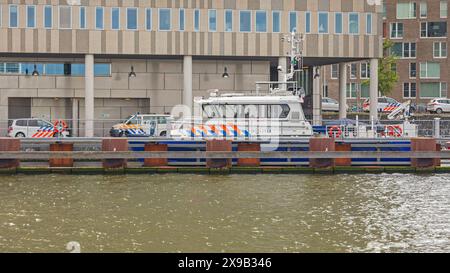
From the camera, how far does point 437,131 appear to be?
39.0m

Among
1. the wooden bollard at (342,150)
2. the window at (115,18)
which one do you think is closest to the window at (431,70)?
the window at (115,18)

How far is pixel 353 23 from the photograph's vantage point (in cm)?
A: 5784

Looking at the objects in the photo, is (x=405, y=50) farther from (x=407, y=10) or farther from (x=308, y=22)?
(x=308, y=22)

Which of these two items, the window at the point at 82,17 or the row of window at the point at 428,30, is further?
the row of window at the point at 428,30

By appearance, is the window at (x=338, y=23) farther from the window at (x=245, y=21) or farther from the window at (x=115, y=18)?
the window at (x=115, y=18)

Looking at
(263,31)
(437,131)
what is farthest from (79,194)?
(263,31)

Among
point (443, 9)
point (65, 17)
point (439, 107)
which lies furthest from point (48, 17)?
point (443, 9)

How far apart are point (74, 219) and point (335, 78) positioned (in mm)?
81306

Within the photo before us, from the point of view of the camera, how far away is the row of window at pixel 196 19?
5488 centimetres

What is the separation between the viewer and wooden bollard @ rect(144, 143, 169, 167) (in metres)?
37.8

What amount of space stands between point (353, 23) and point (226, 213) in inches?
1327

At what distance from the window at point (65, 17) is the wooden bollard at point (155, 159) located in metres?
19.7

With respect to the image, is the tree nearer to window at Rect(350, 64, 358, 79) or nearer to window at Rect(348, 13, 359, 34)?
window at Rect(350, 64, 358, 79)
